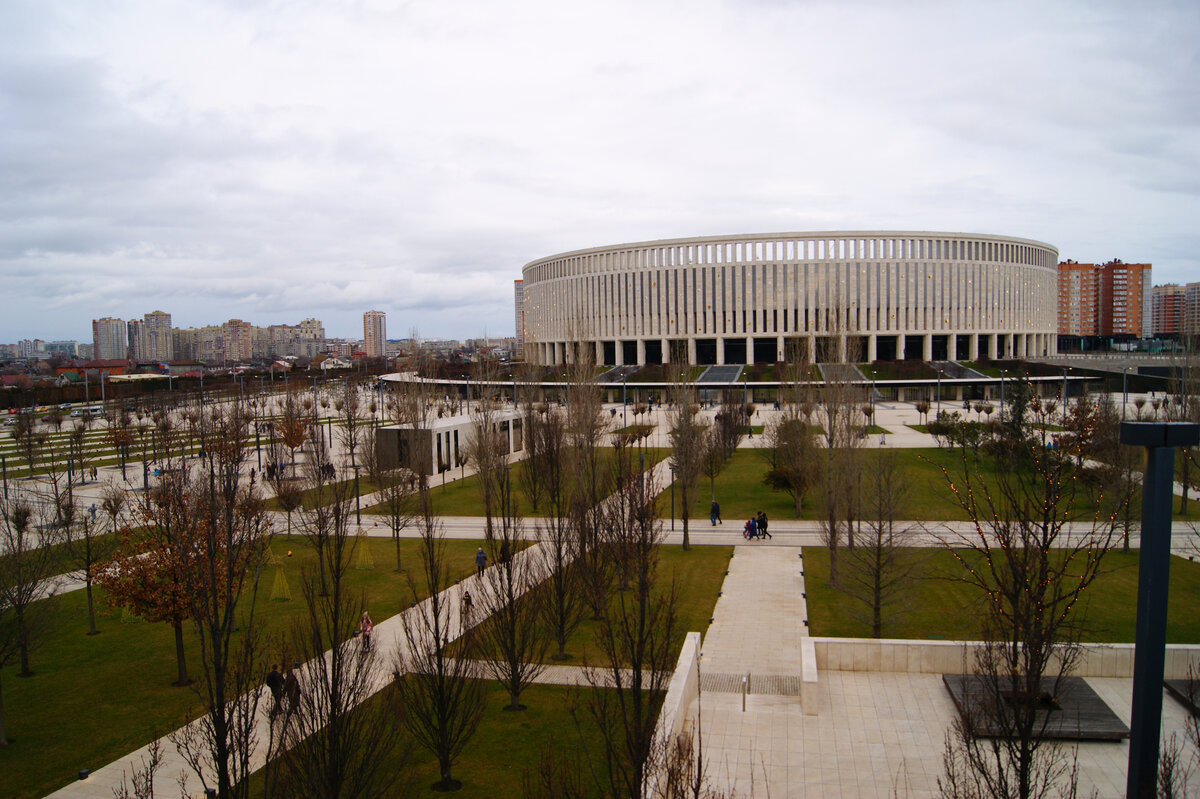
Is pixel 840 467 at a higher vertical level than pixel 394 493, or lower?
higher

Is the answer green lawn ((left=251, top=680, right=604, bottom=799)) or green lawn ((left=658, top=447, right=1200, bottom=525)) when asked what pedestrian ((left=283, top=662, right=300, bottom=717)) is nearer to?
green lawn ((left=251, top=680, right=604, bottom=799))

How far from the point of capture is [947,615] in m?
15.9

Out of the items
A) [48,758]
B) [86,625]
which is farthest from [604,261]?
[48,758]

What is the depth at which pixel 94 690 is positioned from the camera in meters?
13.2

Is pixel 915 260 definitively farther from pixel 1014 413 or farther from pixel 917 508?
pixel 917 508

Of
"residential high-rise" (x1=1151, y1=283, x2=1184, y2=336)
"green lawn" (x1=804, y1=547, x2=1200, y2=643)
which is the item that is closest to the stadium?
"green lawn" (x1=804, y1=547, x2=1200, y2=643)

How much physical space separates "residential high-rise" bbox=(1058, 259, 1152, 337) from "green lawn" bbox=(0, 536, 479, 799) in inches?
6326

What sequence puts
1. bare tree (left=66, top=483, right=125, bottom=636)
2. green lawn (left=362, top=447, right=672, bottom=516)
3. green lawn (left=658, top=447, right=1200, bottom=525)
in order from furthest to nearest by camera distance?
1. green lawn (left=362, top=447, right=672, bottom=516)
2. green lawn (left=658, top=447, right=1200, bottom=525)
3. bare tree (left=66, top=483, right=125, bottom=636)

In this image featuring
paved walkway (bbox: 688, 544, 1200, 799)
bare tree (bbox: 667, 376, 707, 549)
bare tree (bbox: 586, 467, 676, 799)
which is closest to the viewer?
bare tree (bbox: 586, 467, 676, 799)

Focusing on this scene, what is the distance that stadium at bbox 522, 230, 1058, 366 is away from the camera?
2950 inches

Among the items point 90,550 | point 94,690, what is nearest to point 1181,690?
point 94,690

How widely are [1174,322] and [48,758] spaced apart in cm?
21000

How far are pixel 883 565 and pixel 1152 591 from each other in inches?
324

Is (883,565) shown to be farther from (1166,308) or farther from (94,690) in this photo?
(1166,308)
